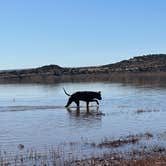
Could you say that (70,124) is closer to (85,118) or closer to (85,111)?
(85,118)

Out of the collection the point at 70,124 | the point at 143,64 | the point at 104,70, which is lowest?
the point at 70,124

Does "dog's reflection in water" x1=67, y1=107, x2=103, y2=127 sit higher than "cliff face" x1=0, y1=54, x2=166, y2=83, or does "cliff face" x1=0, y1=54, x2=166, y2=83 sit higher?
"cliff face" x1=0, y1=54, x2=166, y2=83

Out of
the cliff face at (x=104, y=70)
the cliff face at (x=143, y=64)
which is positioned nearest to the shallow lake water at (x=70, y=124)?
the cliff face at (x=104, y=70)

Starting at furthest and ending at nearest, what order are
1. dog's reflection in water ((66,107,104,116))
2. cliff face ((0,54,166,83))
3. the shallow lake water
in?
1. cliff face ((0,54,166,83))
2. dog's reflection in water ((66,107,104,116))
3. the shallow lake water

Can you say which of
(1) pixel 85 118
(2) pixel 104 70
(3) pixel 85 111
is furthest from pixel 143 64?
(1) pixel 85 118

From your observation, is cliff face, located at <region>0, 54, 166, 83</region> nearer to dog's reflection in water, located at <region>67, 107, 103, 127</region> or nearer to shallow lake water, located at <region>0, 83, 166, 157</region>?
dog's reflection in water, located at <region>67, 107, 103, 127</region>

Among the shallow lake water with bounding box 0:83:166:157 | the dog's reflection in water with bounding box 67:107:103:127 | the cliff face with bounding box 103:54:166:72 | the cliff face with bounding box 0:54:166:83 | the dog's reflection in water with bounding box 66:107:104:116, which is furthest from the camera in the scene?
→ the cliff face with bounding box 103:54:166:72

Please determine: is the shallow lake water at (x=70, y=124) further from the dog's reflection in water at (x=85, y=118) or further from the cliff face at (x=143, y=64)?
the cliff face at (x=143, y=64)

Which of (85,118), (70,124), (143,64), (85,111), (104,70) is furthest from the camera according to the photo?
(143,64)

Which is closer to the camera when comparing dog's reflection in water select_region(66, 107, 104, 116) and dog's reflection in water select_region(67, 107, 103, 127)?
dog's reflection in water select_region(67, 107, 103, 127)

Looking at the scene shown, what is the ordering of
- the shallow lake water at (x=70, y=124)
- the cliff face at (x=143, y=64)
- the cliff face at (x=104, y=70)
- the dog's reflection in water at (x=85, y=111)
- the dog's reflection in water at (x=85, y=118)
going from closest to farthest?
the shallow lake water at (x=70, y=124), the dog's reflection in water at (x=85, y=118), the dog's reflection in water at (x=85, y=111), the cliff face at (x=104, y=70), the cliff face at (x=143, y=64)

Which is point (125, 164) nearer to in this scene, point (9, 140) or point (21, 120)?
point (9, 140)

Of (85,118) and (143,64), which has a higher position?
(143,64)

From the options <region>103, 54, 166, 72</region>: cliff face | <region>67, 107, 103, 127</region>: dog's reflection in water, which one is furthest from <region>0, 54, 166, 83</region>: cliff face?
<region>67, 107, 103, 127</region>: dog's reflection in water
